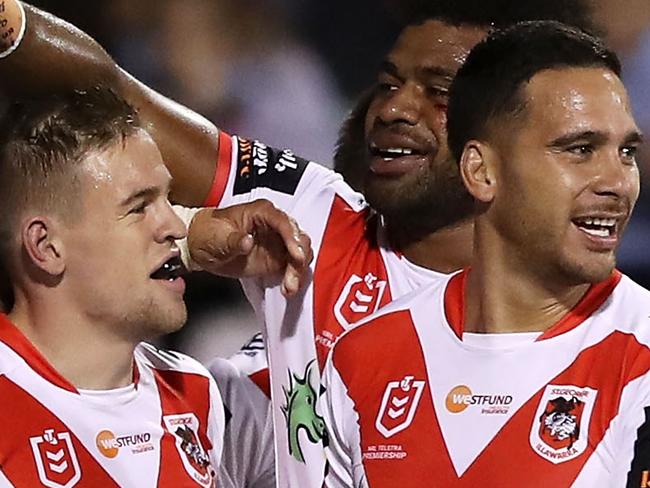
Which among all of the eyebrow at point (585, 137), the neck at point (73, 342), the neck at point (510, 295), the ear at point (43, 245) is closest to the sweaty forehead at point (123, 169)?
the ear at point (43, 245)

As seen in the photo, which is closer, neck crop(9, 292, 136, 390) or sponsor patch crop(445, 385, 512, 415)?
sponsor patch crop(445, 385, 512, 415)

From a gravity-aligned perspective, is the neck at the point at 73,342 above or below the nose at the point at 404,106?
below

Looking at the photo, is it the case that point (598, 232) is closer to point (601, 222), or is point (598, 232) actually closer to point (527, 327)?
point (601, 222)

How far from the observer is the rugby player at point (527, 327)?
1965 mm

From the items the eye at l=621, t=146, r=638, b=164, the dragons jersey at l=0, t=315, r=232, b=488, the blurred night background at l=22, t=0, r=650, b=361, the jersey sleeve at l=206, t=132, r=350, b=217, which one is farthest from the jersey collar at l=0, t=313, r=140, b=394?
the blurred night background at l=22, t=0, r=650, b=361

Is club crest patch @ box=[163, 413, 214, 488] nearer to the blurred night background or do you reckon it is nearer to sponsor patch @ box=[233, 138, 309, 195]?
sponsor patch @ box=[233, 138, 309, 195]

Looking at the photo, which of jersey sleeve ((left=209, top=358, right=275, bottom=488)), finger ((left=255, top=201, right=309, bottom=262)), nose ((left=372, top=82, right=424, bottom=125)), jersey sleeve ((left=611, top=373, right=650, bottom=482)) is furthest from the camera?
jersey sleeve ((left=209, top=358, right=275, bottom=488))

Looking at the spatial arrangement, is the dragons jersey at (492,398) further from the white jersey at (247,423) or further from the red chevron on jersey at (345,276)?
the white jersey at (247,423)

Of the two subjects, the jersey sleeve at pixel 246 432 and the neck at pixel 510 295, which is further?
the jersey sleeve at pixel 246 432

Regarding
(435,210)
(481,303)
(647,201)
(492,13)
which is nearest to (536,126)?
(481,303)

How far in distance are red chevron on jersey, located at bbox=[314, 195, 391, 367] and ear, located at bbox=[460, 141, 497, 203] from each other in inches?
15.1

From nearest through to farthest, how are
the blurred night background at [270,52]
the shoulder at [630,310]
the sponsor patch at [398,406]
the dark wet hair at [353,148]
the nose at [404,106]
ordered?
the shoulder at [630,310], the sponsor patch at [398,406], the nose at [404,106], the dark wet hair at [353,148], the blurred night background at [270,52]

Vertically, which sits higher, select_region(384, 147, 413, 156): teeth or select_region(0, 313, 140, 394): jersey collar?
select_region(384, 147, 413, 156): teeth

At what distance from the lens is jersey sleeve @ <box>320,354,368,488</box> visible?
215 centimetres
